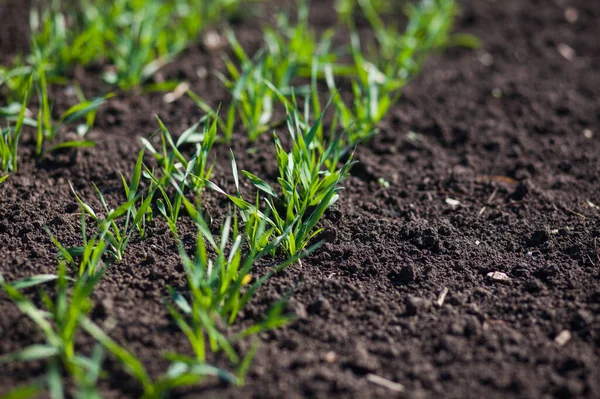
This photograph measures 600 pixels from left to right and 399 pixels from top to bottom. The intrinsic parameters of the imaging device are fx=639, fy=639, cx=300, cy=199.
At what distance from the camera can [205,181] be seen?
7.32 ft

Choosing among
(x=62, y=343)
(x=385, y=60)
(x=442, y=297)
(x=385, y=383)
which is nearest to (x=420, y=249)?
(x=442, y=297)

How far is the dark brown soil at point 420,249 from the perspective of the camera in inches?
70.1

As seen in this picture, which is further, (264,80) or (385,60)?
(385,60)

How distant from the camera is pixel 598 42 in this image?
13.0 ft

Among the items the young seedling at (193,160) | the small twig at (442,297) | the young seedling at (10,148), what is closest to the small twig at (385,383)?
the small twig at (442,297)

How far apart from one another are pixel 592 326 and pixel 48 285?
167cm

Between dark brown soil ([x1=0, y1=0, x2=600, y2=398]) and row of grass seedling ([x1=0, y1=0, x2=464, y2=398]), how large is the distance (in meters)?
0.07

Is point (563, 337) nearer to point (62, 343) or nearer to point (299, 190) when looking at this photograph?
point (299, 190)

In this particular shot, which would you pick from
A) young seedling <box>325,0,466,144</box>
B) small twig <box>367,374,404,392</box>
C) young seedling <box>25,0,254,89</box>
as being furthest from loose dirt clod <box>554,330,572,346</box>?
young seedling <box>25,0,254,89</box>

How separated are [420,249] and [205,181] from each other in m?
0.81

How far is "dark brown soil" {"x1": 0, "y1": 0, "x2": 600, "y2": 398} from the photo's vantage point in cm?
178

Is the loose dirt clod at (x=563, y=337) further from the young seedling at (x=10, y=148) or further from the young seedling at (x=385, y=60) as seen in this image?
the young seedling at (x=10, y=148)

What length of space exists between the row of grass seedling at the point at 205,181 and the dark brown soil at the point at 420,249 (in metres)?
0.07

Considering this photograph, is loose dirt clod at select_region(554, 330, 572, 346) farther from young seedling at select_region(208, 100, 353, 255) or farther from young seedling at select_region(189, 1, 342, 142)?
young seedling at select_region(189, 1, 342, 142)
